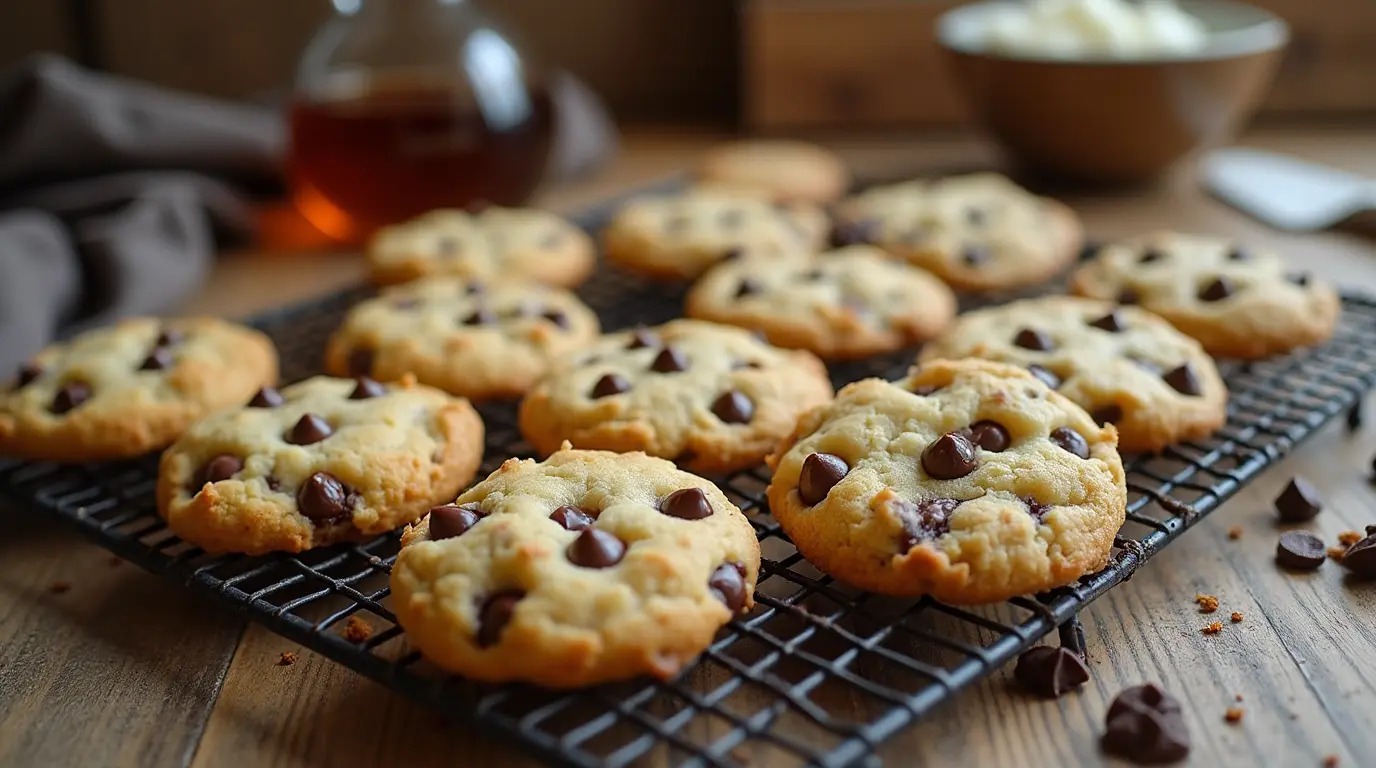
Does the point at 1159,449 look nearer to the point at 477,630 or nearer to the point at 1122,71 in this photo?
the point at 477,630

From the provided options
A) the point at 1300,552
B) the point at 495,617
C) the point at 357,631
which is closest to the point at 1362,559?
the point at 1300,552

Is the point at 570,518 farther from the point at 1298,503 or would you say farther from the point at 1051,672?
the point at 1298,503

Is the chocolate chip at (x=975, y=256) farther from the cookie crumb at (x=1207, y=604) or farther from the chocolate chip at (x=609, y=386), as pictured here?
the cookie crumb at (x=1207, y=604)

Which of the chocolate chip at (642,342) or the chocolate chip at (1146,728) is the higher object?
the chocolate chip at (642,342)

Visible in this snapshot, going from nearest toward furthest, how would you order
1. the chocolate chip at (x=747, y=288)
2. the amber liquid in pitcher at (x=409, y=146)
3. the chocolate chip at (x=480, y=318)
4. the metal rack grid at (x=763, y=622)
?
the metal rack grid at (x=763, y=622) < the chocolate chip at (x=480, y=318) < the chocolate chip at (x=747, y=288) < the amber liquid in pitcher at (x=409, y=146)

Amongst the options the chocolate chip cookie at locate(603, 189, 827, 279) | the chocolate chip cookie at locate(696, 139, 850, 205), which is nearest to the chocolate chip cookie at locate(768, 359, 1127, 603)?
the chocolate chip cookie at locate(603, 189, 827, 279)

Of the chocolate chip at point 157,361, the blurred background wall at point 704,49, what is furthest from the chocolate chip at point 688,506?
the blurred background wall at point 704,49
